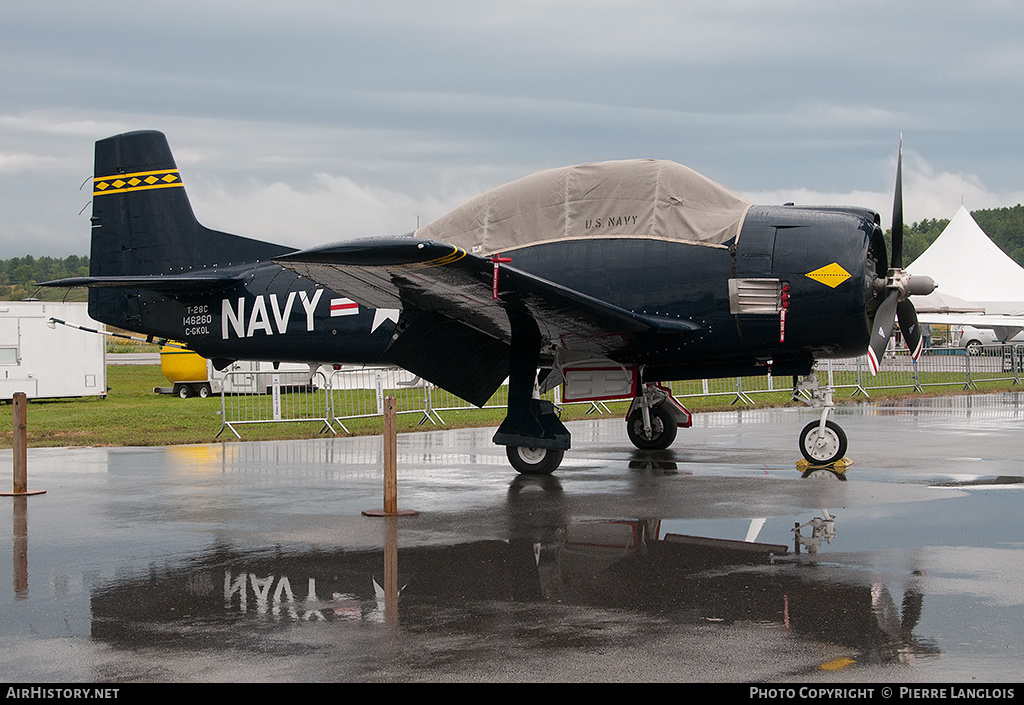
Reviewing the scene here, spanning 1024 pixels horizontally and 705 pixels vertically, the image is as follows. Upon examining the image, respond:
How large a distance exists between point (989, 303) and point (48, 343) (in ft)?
134

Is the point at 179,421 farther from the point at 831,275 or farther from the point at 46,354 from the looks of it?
the point at 831,275

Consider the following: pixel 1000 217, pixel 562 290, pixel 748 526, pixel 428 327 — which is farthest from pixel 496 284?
pixel 1000 217

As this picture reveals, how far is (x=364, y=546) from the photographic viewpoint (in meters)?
7.10

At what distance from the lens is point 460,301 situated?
381 inches

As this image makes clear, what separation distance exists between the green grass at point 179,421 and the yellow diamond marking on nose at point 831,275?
899 centimetres

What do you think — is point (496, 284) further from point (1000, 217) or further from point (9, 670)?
point (1000, 217)

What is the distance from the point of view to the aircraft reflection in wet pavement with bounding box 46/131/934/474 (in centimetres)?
984

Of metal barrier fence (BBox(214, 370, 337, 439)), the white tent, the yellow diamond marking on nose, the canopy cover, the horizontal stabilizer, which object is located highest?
the white tent

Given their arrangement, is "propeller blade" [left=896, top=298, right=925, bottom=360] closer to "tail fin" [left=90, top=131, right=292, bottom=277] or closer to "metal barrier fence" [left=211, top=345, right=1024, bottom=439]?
"metal barrier fence" [left=211, top=345, right=1024, bottom=439]

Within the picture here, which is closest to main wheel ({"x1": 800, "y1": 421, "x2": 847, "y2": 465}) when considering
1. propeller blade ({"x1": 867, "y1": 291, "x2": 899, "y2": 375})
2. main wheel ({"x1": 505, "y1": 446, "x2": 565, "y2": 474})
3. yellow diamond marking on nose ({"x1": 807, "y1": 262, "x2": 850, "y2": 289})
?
propeller blade ({"x1": 867, "y1": 291, "x2": 899, "y2": 375})

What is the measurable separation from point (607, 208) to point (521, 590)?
5.85m

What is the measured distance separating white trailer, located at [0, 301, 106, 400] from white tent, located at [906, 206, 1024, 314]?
3752 centimetres

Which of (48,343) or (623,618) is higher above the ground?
(48,343)

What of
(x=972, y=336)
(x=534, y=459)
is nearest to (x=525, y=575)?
(x=534, y=459)
